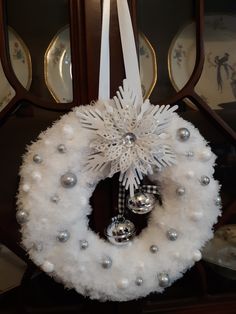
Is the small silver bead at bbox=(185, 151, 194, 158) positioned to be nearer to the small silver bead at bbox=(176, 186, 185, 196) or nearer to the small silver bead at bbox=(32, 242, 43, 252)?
the small silver bead at bbox=(176, 186, 185, 196)

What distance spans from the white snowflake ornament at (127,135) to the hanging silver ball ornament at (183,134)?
23 millimetres

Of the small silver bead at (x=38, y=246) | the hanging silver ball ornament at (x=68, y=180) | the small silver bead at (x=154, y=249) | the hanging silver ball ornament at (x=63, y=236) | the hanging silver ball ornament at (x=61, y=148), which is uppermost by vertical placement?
the hanging silver ball ornament at (x=61, y=148)

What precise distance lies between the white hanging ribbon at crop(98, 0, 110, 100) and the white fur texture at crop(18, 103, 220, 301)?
48 millimetres

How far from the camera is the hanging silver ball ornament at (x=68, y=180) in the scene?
537 millimetres

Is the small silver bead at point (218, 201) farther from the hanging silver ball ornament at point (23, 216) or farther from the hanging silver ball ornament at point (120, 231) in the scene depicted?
the hanging silver ball ornament at point (23, 216)

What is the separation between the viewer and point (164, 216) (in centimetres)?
58

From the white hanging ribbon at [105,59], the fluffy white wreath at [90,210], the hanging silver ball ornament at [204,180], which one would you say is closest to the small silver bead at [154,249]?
the fluffy white wreath at [90,210]

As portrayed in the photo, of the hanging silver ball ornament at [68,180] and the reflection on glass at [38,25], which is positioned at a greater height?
the reflection on glass at [38,25]

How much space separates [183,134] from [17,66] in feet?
0.80

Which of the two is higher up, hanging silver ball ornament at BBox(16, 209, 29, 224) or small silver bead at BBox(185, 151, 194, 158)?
small silver bead at BBox(185, 151, 194, 158)

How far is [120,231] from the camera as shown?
576mm

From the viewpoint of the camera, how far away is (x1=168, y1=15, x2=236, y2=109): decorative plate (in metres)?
0.60

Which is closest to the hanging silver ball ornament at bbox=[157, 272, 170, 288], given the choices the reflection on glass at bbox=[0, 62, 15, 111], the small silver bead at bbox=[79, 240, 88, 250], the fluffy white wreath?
the fluffy white wreath

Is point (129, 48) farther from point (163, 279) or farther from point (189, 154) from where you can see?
point (163, 279)
